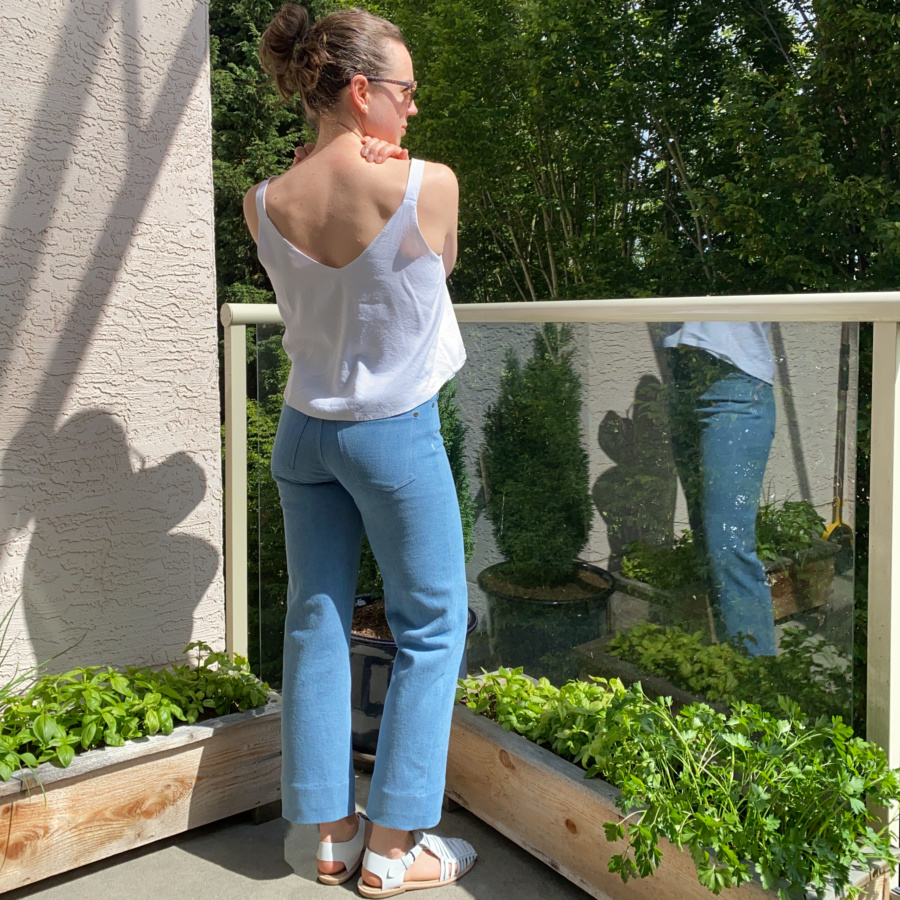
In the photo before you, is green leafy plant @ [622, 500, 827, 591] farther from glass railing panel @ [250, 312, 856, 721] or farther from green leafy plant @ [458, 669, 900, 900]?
green leafy plant @ [458, 669, 900, 900]

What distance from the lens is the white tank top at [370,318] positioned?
1655 millimetres

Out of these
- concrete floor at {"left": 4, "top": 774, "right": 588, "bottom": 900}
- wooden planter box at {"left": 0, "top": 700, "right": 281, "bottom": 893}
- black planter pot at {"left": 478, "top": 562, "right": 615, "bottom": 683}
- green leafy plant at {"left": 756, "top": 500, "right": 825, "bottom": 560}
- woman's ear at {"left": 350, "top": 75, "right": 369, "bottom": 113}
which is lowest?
concrete floor at {"left": 4, "top": 774, "right": 588, "bottom": 900}

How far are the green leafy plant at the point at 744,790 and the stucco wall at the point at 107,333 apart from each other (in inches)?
50.8

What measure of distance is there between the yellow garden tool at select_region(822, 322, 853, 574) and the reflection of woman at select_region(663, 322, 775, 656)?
0.13 m

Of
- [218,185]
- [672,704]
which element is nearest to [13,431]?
[672,704]

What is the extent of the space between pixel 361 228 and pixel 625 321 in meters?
0.61

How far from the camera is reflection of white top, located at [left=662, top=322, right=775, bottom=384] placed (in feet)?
5.63

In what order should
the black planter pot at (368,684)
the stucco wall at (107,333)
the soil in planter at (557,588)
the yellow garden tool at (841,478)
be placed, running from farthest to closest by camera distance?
the black planter pot at (368,684) → the stucco wall at (107,333) → the soil in planter at (557,588) → the yellow garden tool at (841,478)

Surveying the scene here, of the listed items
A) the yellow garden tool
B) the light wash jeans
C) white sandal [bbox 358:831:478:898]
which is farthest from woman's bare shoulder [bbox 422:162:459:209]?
white sandal [bbox 358:831:478:898]

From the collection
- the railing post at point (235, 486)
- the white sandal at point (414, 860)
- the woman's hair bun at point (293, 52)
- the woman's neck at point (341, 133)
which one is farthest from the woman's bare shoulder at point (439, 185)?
the white sandal at point (414, 860)

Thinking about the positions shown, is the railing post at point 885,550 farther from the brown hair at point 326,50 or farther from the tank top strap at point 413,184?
the brown hair at point 326,50

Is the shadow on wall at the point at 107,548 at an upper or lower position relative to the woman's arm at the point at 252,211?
lower

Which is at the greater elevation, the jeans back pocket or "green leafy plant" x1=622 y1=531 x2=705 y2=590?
the jeans back pocket

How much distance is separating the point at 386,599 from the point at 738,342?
2.77ft
